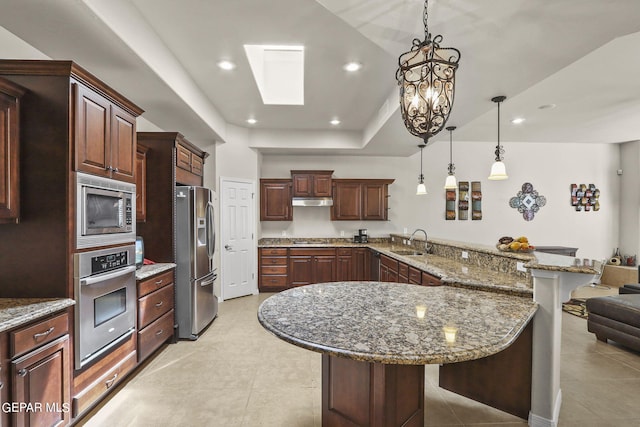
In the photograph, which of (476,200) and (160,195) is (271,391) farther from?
(476,200)

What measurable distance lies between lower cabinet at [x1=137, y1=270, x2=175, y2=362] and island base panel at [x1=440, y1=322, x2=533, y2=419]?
2639mm

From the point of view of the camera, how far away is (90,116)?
81.0 inches

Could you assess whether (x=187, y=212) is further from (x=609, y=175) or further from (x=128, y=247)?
(x=609, y=175)

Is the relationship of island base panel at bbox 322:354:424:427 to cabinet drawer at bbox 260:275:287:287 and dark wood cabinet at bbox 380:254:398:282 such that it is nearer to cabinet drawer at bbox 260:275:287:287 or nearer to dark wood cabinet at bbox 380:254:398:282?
dark wood cabinet at bbox 380:254:398:282

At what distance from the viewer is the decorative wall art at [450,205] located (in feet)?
20.8

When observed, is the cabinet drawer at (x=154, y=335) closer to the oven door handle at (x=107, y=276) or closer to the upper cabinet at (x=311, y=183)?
the oven door handle at (x=107, y=276)

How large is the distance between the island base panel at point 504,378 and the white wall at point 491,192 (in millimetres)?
4098

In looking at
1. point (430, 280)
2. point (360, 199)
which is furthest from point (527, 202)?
point (430, 280)

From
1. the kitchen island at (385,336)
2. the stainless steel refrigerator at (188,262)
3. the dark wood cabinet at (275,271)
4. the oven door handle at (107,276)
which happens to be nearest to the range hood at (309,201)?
the dark wood cabinet at (275,271)

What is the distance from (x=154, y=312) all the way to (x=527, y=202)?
7.02 metres

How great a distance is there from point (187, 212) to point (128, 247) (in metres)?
1.01

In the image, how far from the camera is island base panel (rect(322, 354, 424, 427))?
1.29m

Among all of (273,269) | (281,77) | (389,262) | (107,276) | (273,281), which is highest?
(281,77)

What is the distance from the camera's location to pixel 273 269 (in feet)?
18.0
